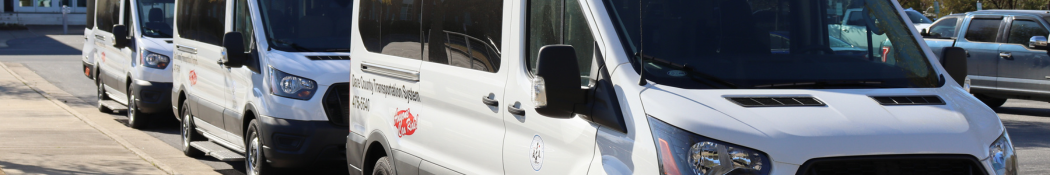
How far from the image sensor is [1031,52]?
13391mm

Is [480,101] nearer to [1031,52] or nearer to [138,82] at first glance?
[138,82]

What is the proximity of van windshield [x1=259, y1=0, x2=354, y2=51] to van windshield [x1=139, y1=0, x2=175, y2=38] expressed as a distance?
4.90 metres

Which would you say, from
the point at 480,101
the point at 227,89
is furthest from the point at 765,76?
the point at 227,89

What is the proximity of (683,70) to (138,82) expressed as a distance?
948 cm

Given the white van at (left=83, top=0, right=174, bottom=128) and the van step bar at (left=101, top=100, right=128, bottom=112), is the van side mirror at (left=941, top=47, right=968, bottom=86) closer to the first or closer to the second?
the white van at (left=83, top=0, right=174, bottom=128)

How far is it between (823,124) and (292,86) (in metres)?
4.93

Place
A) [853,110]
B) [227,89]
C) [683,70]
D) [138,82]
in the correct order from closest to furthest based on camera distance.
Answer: [853,110]
[683,70]
[227,89]
[138,82]

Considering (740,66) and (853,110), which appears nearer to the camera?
(853,110)

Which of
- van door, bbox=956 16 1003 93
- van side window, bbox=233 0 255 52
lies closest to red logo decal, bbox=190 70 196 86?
van side window, bbox=233 0 255 52

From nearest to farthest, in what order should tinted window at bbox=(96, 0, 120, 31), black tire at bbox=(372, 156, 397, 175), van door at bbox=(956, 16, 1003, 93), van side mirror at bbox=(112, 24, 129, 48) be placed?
black tire at bbox=(372, 156, 397, 175), van side mirror at bbox=(112, 24, 129, 48), van door at bbox=(956, 16, 1003, 93), tinted window at bbox=(96, 0, 120, 31)

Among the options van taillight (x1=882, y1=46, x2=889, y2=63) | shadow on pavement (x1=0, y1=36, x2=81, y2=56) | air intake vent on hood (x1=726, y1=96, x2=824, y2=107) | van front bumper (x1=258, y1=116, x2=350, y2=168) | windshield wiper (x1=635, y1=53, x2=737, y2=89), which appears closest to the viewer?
air intake vent on hood (x1=726, y1=96, x2=824, y2=107)

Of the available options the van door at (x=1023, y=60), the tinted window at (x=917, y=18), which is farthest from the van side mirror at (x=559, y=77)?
the tinted window at (x=917, y=18)

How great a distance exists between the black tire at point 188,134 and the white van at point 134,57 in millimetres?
2015

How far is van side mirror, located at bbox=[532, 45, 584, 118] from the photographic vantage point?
385 cm
